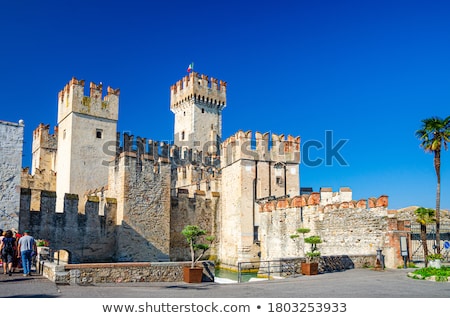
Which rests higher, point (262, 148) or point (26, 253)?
point (262, 148)

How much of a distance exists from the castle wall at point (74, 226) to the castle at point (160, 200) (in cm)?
6

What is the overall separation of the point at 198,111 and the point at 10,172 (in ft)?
108

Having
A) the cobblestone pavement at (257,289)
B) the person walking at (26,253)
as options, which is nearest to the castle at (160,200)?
the cobblestone pavement at (257,289)

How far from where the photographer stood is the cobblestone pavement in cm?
1173

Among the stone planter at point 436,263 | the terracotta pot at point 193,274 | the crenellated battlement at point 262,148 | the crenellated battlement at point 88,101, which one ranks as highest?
the crenellated battlement at point 88,101

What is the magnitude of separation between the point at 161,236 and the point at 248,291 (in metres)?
16.6

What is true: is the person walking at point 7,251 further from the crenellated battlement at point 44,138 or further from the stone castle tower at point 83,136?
the crenellated battlement at point 44,138

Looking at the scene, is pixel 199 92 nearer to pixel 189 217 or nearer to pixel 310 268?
pixel 189 217

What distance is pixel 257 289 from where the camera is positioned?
13703 millimetres

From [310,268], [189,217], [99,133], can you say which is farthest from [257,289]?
[99,133]

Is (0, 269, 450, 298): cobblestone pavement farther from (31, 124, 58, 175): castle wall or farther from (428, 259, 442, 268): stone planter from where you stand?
(31, 124, 58, 175): castle wall

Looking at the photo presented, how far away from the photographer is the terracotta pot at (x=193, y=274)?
1631cm

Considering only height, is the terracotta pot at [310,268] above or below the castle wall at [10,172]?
below
